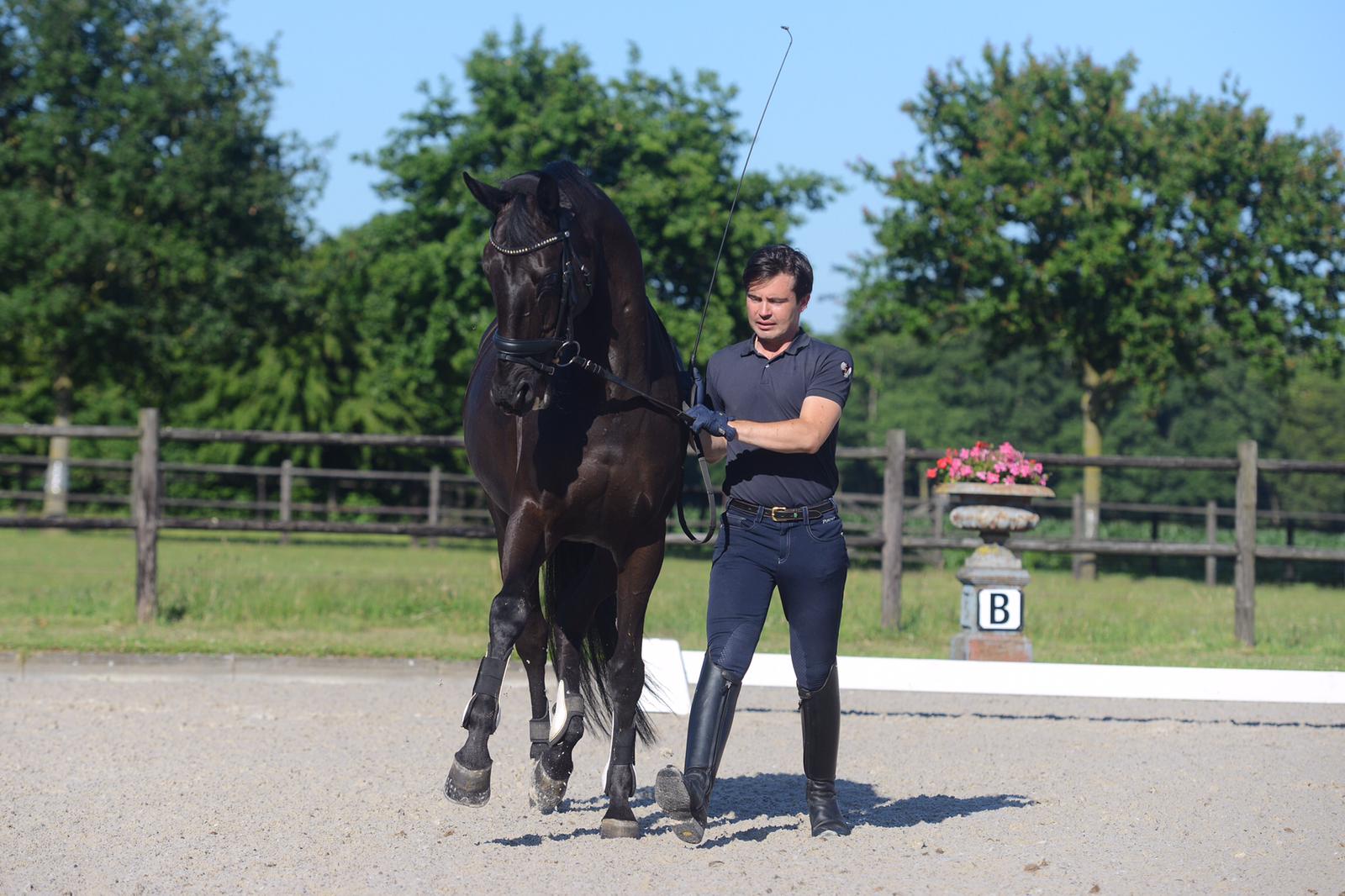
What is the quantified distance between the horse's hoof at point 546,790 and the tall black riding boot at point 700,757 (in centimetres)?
63

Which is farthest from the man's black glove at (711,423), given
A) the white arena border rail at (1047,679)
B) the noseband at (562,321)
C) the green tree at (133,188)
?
the green tree at (133,188)

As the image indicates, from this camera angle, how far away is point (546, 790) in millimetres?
5043

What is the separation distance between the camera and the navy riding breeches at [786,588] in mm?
4625

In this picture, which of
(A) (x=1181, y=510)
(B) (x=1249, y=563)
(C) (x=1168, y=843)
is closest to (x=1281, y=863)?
(C) (x=1168, y=843)

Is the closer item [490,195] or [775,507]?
[490,195]

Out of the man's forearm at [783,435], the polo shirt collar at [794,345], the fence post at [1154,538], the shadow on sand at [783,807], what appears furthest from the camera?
the fence post at [1154,538]

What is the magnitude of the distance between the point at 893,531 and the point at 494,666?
7.52 meters

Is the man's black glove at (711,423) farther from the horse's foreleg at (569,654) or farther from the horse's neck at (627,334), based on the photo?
the horse's foreleg at (569,654)

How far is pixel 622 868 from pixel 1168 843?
185 cm

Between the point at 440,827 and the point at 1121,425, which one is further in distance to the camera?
the point at 1121,425

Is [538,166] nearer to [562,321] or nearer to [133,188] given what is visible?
[133,188]

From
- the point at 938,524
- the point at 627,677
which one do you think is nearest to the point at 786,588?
the point at 627,677

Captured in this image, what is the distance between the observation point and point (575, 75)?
28.1 metres

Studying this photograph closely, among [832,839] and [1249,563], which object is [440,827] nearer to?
[832,839]
